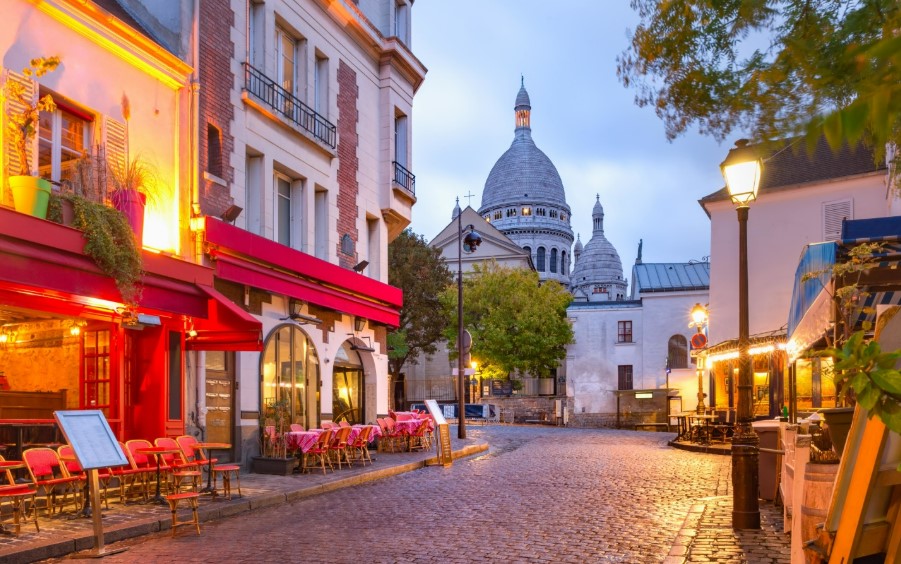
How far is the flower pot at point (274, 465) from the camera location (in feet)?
48.7

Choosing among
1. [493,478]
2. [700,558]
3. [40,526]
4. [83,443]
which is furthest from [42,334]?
[700,558]

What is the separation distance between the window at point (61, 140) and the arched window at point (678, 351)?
4299 centimetres

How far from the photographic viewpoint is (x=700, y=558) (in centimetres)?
741

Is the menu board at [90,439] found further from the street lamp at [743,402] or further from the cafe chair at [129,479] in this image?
the street lamp at [743,402]

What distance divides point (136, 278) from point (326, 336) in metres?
7.58

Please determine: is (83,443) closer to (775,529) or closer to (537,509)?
(537,509)

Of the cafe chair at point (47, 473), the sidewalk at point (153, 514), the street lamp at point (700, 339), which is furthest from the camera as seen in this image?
the street lamp at point (700, 339)

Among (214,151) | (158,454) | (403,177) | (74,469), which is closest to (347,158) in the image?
(403,177)

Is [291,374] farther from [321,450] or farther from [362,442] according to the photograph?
[321,450]

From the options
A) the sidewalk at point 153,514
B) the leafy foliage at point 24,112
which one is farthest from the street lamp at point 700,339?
the leafy foliage at point 24,112

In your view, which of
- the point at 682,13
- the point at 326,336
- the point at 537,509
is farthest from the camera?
the point at 326,336

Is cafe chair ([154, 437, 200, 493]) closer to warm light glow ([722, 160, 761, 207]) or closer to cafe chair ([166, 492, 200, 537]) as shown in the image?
cafe chair ([166, 492, 200, 537])

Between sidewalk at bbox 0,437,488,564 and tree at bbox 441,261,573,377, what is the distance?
123 feet

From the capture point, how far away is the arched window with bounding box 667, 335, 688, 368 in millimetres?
51094
